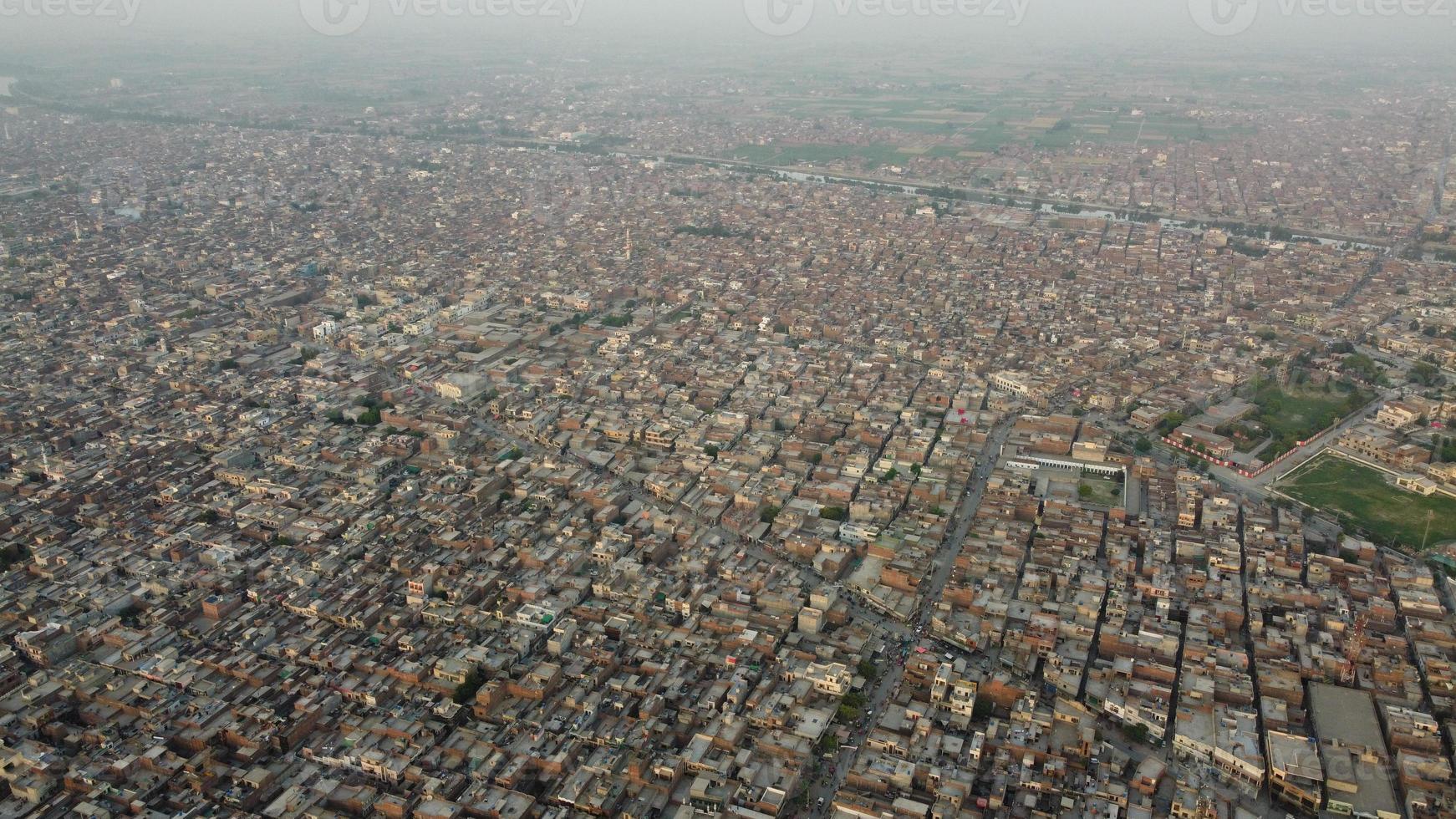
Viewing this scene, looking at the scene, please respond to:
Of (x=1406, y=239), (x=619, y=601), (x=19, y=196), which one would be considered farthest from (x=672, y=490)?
(x=19, y=196)

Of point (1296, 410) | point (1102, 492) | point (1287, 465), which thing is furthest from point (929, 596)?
point (1296, 410)

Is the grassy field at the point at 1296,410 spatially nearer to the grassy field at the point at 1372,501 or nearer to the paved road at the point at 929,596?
the grassy field at the point at 1372,501

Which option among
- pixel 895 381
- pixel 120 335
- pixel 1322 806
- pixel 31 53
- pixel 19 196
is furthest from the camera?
pixel 31 53

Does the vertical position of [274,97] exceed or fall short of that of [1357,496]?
it exceeds it

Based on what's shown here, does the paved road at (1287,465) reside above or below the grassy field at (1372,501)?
above

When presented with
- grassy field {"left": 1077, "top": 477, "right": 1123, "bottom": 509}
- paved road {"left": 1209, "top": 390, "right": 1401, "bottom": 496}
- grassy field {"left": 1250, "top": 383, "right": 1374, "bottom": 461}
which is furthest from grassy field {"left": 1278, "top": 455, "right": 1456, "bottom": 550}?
grassy field {"left": 1077, "top": 477, "right": 1123, "bottom": 509}

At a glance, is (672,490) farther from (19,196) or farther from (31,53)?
(31,53)

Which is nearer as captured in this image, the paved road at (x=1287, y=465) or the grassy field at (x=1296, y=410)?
the paved road at (x=1287, y=465)

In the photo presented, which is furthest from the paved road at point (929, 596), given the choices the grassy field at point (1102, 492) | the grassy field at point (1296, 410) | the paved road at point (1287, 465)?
the grassy field at point (1296, 410)

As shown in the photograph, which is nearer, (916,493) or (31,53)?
(916,493)
